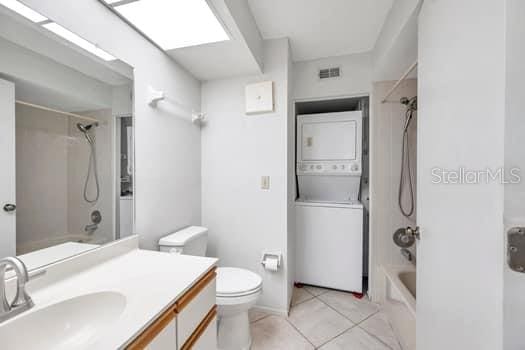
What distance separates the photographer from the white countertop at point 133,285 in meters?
0.60

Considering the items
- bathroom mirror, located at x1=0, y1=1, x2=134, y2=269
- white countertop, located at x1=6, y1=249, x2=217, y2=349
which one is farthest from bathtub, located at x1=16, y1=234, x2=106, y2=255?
white countertop, located at x1=6, y1=249, x2=217, y2=349

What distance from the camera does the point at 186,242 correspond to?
4.91ft

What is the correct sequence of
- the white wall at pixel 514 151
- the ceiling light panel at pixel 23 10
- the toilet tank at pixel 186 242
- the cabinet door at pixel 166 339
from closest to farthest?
the white wall at pixel 514 151
the cabinet door at pixel 166 339
the ceiling light panel at pixel 23 10
the toilet tank at pixel 186 242

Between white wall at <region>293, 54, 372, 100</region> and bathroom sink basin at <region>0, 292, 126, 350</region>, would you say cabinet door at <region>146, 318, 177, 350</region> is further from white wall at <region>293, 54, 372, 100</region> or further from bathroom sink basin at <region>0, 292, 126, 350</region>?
white wall at <region>293, 54, 372, 100</region>

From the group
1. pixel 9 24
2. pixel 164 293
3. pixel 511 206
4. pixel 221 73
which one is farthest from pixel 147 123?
pixel 511 206

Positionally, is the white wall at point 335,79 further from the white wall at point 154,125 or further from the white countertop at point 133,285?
the white countertop at point 133,285

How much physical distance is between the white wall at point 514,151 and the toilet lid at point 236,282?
3.85 ft

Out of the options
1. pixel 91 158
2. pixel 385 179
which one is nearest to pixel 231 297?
pixel 91 158

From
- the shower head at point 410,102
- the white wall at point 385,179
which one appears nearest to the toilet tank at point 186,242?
the white wall at point 385,179

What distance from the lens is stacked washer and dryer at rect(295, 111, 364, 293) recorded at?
84.6 inches

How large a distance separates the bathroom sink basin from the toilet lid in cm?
70

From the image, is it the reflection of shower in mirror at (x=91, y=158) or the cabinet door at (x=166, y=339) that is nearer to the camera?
the cabinet door at (x=166, y=339)

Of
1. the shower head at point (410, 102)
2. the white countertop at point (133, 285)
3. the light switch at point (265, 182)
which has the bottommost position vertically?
the white countertop at point (133, 285)

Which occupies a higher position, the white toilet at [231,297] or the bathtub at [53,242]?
the bathtub at [53,242]
